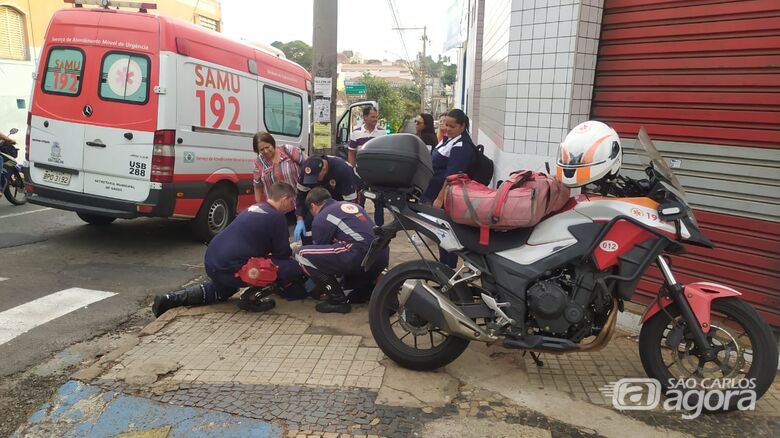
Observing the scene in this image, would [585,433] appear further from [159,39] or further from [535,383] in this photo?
[159,39]

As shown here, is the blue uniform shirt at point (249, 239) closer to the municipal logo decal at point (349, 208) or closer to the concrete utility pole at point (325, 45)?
the municipal logo decal at point (349, 208)

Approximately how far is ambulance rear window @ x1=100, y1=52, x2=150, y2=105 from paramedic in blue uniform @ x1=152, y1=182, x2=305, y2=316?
2.51 meters

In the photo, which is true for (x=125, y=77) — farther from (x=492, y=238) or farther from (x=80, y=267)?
(x=492, y=238)

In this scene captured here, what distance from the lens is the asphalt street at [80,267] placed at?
412 centimetres

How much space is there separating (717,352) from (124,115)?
588cm

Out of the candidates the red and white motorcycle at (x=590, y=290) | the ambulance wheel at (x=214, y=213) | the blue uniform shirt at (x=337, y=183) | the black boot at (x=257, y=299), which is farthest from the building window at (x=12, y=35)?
the red and white motorcycle at (x=590, y=290)

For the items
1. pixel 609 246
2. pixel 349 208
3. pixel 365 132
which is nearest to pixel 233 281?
pixel 349 208

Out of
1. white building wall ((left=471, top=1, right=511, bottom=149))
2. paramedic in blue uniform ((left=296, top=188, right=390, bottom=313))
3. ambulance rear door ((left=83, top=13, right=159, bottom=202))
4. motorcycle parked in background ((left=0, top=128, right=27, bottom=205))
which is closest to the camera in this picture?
paramedic in blue uniform ((left=296, top=188, right=390, bottom=313))

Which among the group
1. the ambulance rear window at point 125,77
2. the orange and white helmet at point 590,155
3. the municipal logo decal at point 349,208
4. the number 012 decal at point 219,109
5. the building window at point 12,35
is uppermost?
the building window at point 12,35

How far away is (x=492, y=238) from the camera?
3207mm

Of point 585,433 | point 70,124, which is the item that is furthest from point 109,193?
point 585,433

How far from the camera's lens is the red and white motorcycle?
2.93 m

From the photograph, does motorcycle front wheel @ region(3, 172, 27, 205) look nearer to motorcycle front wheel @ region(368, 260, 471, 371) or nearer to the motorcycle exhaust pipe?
motorcycle front wheel @ region(368, 260, 471, 371)

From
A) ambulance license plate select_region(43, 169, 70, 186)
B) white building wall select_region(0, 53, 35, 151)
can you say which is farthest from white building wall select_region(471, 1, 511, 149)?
white building wall select_region(0, 53, 35, 151)
